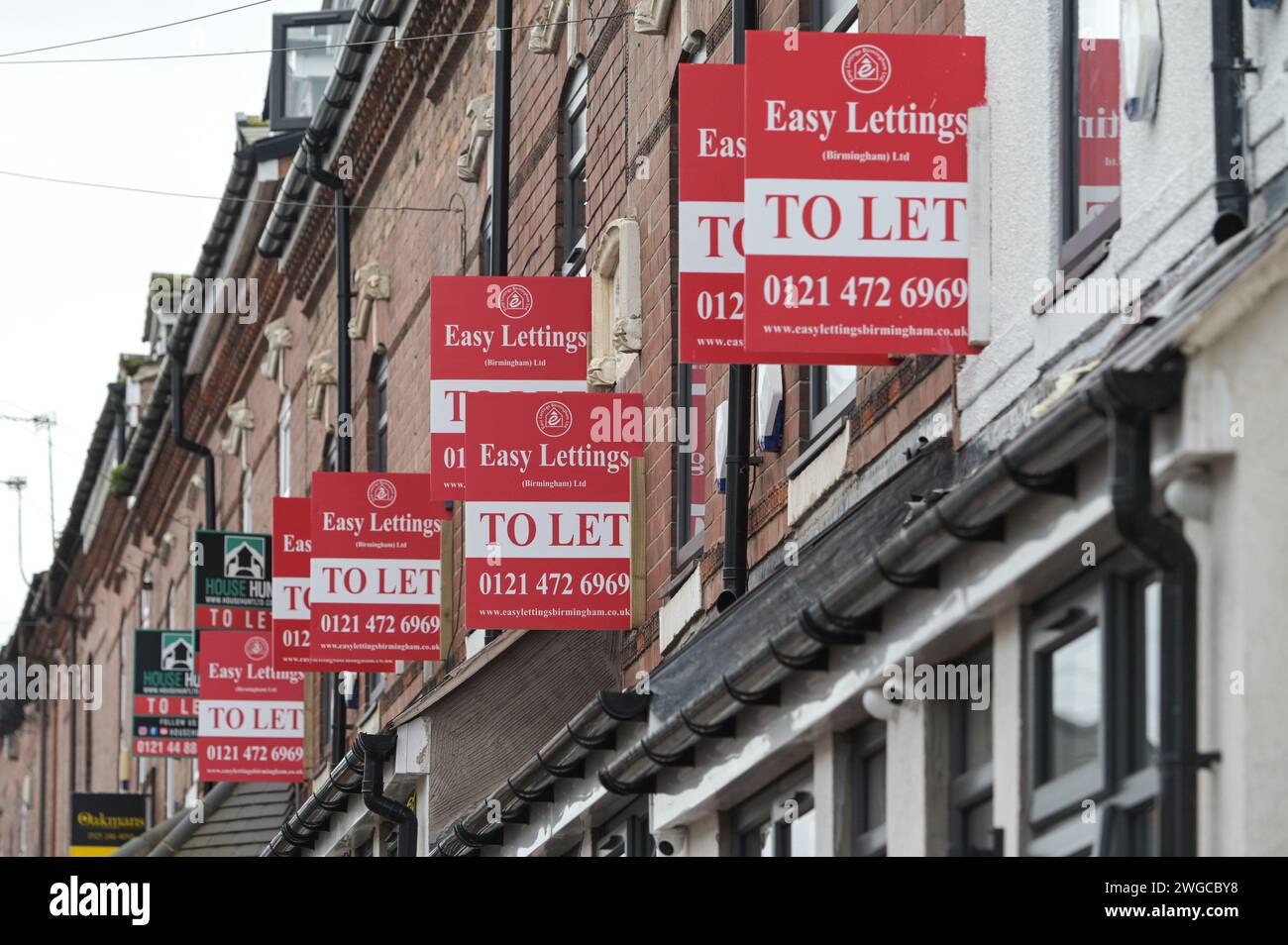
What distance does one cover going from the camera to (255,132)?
35.7 m

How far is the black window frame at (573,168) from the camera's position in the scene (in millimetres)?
20531

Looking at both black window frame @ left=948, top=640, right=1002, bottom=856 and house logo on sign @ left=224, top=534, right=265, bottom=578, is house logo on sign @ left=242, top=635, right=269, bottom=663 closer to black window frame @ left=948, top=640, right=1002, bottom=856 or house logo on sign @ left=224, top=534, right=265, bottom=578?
house logo on sign @ left=224, top=534, right=265, bottom=578

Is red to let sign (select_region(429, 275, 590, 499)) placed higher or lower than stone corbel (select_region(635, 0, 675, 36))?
lower

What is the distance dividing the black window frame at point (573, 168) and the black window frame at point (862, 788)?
9869 mm

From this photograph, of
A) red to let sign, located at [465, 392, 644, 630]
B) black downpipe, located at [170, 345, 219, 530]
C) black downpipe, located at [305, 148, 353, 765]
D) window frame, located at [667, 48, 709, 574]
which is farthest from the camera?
black downpipe, located at [170, 345, 219, 530]

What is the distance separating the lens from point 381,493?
70.6ft

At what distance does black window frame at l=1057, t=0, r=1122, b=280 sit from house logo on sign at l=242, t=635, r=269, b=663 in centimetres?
1744

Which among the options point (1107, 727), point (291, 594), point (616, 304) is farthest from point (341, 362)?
point (1107, 727)

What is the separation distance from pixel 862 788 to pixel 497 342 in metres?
7.61

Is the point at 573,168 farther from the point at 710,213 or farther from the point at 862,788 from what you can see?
the point at 862,788

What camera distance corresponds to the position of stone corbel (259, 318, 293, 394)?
33406mm

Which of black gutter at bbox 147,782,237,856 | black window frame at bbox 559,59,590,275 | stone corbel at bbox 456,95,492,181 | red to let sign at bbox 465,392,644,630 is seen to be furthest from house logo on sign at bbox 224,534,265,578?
red to let sign at bbox 465,392,644,630

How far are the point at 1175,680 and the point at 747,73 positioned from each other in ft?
14.4
